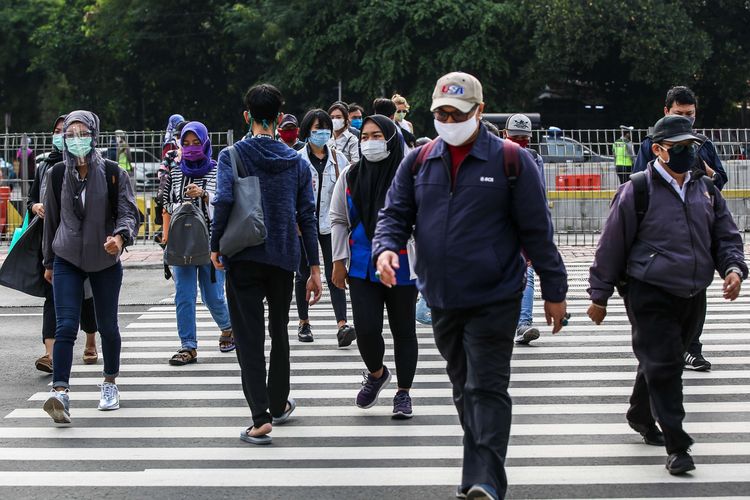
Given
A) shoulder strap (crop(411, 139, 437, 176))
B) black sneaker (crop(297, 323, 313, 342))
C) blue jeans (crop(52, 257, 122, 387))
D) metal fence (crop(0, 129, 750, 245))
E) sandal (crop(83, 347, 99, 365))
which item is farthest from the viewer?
metal fence (crop(0, 129, 750, 245))

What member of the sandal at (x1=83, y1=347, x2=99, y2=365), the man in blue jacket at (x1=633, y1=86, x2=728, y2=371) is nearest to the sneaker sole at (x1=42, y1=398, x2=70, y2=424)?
the sandal at (x1=83, y1=347, x2=99, y2=365)

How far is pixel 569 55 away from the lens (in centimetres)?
4066

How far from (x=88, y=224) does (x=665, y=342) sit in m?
3.73

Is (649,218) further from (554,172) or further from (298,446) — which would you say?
(554,172)

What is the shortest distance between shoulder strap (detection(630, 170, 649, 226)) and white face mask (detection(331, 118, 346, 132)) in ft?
18.4

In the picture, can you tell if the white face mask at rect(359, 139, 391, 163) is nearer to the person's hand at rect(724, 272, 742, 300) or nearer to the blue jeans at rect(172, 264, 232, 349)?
the person's hand at rect(724, 272, 742, 300)

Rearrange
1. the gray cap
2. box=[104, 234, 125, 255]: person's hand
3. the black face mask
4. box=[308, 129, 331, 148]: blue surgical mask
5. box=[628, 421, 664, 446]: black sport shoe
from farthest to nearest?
box=[308, 129, 331, 148]: blue surgical mask → the gray cap → box=[104, 234, 125, 255]: person's hand → box=[628, 421, 664, 446]: black sport shoe → the black face mask

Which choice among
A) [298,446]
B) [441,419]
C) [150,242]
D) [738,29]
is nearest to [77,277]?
[298,446]

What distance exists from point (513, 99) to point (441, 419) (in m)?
37.0

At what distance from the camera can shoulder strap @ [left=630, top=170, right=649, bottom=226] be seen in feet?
20.3

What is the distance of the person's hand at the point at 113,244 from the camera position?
771 centimetres

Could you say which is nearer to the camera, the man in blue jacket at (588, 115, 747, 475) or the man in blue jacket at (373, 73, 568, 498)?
the man in blue jacket at (373, 73, 568, 498)

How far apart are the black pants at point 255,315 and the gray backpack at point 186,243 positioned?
2428 millimetres

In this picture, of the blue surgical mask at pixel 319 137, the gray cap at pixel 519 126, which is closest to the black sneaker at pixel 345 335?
the blue surgical mask at pixel 319 137
